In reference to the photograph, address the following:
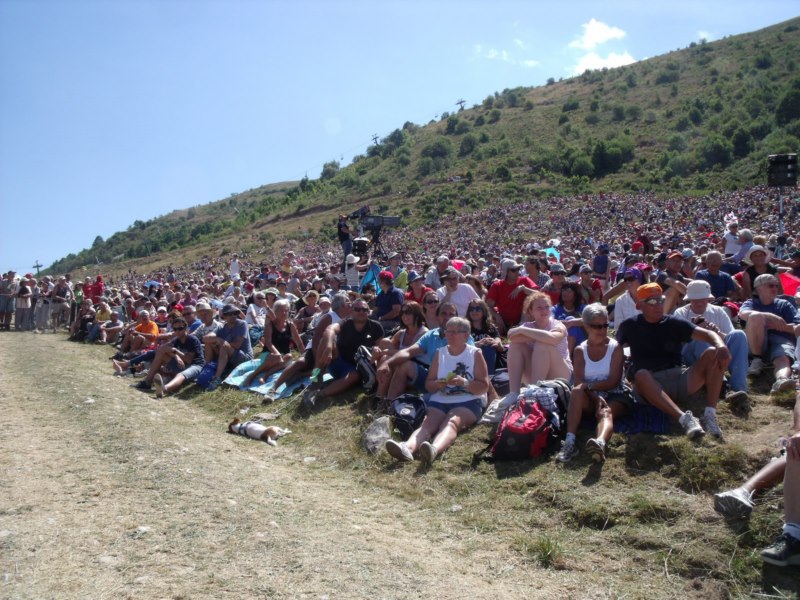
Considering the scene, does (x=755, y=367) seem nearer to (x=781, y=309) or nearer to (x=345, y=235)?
(x=781, y=309)

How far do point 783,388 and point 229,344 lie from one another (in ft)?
25.5

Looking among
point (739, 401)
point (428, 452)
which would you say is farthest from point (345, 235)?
point (739, 401)

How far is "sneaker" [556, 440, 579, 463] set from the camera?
5633 mm

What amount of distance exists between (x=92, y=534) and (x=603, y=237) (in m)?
27.2

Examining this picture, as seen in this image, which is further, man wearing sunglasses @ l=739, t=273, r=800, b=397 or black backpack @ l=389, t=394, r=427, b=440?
black backpack @ l=389, t=394, r=427, b=440

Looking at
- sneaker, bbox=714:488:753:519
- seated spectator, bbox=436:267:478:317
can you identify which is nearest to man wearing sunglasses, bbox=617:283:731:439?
sneaker, bbox=714:488:753:519

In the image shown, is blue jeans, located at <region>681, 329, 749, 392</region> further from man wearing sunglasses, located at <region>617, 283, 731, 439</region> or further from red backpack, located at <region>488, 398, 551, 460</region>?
red backpack, located at <region>488, 398, 551, 460</region>

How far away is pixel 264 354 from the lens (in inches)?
414

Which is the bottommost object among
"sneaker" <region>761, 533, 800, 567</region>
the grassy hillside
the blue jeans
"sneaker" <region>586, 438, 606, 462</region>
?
"sneaker" <region>761, 533, 800, 567</region>

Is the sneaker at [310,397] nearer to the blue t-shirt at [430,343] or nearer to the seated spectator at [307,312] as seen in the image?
the blue t-shirt at [430,343]

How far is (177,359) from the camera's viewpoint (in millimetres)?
10977

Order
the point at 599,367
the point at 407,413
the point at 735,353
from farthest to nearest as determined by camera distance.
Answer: the point at 407,413, the point at 735,353, the point at 599,367

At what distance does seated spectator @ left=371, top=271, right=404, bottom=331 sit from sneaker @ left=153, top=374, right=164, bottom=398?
3515 millimetres

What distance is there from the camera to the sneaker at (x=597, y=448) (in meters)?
5.38
